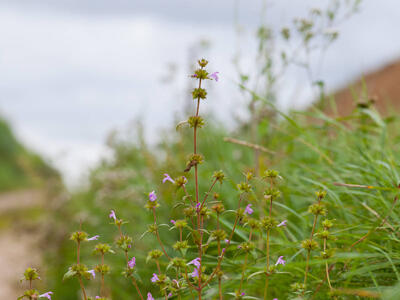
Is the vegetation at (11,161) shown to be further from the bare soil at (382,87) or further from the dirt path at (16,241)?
the bare soil at (382,87)

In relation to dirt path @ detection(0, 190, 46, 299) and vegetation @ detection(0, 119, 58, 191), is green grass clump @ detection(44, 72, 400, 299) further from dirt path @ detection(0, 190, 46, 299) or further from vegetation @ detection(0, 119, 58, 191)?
vegetation @ detection(0, 119, 58, 191)

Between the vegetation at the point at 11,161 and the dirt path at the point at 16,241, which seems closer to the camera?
the dirt path at the point at 16,241

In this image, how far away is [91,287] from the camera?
3.75 meters

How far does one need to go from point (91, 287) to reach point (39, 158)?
24.0 feet

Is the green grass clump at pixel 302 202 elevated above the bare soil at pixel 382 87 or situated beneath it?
situated beneath

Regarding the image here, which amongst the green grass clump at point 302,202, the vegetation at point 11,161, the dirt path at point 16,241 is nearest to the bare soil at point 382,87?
the green grass clump at point 302,202

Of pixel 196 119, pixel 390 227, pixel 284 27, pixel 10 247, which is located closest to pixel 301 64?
pixel 284 27

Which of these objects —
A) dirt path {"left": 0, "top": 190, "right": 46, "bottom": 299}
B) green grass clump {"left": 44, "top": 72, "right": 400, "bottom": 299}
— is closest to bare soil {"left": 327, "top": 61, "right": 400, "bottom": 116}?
green grass clump {"left": 44, "top": 72, "right": 400, "bottom": 299}

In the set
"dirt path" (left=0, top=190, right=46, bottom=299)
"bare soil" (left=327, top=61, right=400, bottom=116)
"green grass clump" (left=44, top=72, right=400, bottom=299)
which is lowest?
"dirt path" (left=0, top=190, right=46, bottom=299)

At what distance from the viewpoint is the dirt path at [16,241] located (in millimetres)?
4672

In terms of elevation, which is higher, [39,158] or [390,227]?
[390,227]

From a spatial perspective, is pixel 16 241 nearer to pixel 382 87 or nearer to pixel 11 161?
pixel 11 161

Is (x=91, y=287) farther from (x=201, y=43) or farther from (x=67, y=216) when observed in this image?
(x=201, y=43)

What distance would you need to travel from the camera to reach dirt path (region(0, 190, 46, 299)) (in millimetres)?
4672
